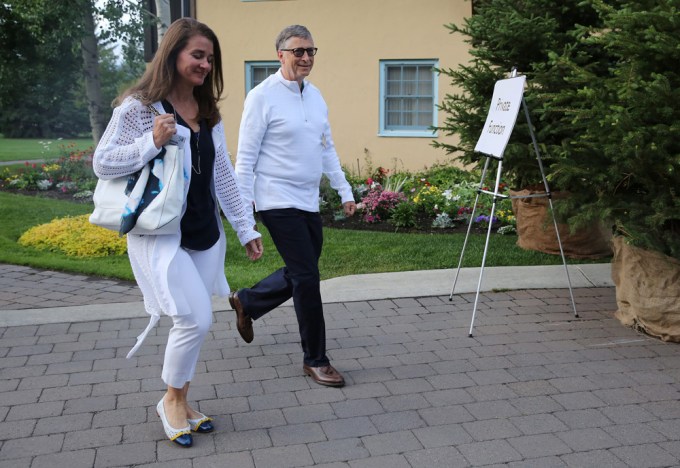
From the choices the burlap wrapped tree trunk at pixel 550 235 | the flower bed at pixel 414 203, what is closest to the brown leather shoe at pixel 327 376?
the burlap wrapped tree trunk at pixel 550 235

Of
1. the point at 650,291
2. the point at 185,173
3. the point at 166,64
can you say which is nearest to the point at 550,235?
the point at 650,291

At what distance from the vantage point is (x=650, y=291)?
5.59 metres

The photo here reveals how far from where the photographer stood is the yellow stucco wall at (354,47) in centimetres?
1390

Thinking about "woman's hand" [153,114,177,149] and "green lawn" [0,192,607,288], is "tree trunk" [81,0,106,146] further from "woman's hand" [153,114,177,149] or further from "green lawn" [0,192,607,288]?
"woman's hand" [153,114,177,149]

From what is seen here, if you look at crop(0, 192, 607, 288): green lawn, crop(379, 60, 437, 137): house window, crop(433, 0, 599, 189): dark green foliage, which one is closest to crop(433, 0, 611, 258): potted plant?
crop(433, 0, 599, 189): dark green foliage

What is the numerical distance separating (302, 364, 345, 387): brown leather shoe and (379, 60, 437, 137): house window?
32.4ft

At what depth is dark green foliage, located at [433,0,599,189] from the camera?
726 cm

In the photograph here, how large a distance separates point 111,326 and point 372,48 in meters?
9.53

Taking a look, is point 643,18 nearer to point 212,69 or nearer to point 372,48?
point 212,69

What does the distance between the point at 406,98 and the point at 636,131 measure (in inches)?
389

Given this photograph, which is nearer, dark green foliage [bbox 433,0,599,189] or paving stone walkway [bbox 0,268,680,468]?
paving stone walkway [bbox 0,268,680,468]

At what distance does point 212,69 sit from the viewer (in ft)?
13.1

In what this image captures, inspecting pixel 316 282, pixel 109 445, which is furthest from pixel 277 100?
pixel 109 445

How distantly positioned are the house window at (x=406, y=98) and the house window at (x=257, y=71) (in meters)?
2.12
